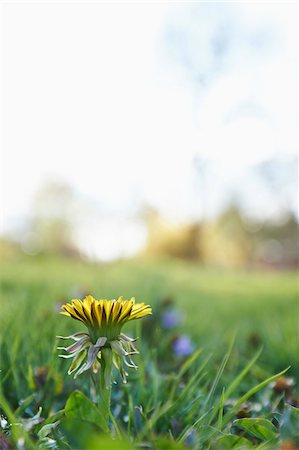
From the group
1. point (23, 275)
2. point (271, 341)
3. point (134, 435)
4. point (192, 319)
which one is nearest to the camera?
point (134, 435)

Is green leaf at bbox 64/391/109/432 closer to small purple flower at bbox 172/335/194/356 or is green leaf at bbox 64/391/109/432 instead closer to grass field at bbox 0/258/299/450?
grass field at bbox 0/258/299/450

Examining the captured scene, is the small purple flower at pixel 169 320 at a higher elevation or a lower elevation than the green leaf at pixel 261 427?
lower

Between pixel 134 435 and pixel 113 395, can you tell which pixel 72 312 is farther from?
pixel 113 395

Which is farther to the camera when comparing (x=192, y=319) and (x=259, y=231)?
(x=259, y=231)

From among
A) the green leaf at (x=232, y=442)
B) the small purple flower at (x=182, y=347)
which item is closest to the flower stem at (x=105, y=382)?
the green leaf at (x=232, y=442)

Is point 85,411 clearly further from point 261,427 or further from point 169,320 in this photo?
point 169,320

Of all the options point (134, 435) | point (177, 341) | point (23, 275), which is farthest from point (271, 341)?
point (23, 275)

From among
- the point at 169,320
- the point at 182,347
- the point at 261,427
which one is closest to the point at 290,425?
the point at 261,427

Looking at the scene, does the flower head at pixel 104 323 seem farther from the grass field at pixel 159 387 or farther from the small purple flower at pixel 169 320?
the small purple flower at pixel 169 320

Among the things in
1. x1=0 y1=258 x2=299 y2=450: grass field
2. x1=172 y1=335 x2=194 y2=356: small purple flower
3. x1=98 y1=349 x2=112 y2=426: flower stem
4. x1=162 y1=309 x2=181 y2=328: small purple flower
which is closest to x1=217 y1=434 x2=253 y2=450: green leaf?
x1=0 y1=258 x2=299 y2=450: grass field
